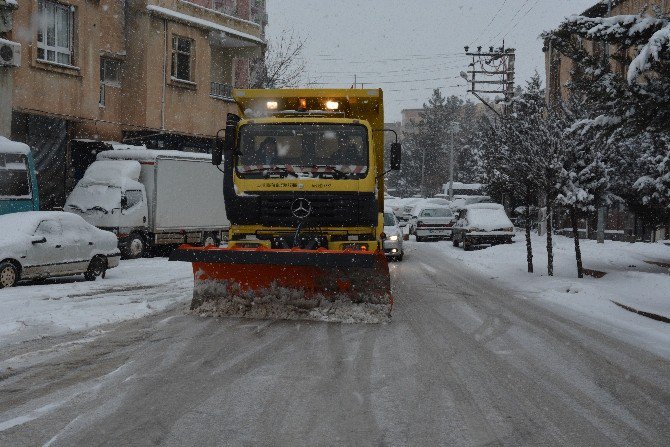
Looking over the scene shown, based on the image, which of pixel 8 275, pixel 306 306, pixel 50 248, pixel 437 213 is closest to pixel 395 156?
pixel 306 306

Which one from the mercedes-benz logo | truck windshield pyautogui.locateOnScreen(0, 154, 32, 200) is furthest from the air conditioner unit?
the mercedes-benz logo

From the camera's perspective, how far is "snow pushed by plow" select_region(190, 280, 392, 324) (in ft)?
32.5

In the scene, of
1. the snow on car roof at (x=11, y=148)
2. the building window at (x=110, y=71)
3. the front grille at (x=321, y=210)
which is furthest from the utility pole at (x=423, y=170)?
the front grille at (x=321, y=210)

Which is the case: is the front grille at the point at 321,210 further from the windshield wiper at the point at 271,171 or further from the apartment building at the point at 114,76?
the apartment building at the point at 114,76

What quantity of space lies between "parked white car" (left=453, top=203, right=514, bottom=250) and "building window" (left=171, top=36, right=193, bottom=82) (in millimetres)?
12136

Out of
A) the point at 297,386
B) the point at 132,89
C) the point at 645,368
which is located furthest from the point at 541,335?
the point at 132,89

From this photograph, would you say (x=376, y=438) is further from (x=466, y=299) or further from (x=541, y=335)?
(x=466, y=299)

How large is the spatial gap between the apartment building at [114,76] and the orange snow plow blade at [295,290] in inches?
589

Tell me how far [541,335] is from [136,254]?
50.0 ft

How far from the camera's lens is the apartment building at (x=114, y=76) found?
2320 centimetres

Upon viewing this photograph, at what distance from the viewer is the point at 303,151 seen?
36.8 ft

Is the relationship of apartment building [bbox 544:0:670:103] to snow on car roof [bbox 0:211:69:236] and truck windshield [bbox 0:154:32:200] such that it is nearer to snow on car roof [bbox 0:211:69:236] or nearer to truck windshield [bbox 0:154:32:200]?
snow on car roof [bbox 0:211:69:236]

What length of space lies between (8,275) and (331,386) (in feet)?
30.4

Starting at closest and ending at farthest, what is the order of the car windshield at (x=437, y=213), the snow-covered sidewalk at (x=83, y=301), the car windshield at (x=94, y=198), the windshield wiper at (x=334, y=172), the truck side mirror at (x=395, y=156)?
the snow-covered sidewalk at (x=83, y=301) → the windshield wiper at (x=334, y=172) → the truck side mirror at (x=395, y=156) → the car windshield at (x=94, y=198) → the car windshield at (x=437, y=213)
